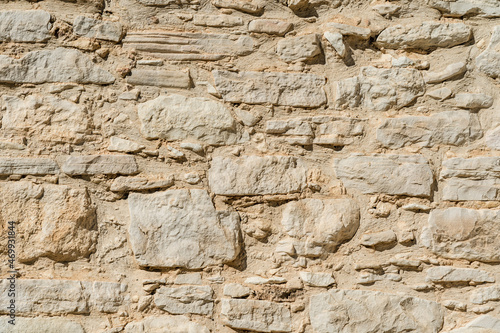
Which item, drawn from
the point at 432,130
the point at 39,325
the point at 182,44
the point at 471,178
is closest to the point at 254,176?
the point at 182,44

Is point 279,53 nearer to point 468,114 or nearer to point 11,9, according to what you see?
point 468,114

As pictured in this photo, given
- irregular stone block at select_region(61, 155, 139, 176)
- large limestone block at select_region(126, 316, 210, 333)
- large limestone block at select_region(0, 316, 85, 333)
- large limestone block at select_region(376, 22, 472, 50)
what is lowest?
large limestone block at select_region(0, 316, 85, 333)

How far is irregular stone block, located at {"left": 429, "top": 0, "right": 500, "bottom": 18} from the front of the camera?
1731 mm

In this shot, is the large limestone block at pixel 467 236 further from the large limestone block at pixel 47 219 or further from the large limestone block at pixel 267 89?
the large limestone block at pixel 47 219

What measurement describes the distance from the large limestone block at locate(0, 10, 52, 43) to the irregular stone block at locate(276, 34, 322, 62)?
87cm

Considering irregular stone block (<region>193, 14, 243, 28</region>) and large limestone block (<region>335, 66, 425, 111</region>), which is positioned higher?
irregular stone block (<region>193, 14, 243, 28</region>)

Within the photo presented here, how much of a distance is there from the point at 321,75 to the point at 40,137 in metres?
1.06

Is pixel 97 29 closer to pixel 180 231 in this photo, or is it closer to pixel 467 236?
pixel 180 231

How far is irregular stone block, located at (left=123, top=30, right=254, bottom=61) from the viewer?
171cm

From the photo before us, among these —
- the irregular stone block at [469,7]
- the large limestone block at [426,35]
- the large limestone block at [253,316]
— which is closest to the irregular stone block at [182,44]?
the large limestone block at [426,35]

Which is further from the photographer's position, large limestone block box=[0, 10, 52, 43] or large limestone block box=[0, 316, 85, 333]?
large limestone block box=[0, 10, 52, 43]

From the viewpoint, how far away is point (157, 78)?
1698mm

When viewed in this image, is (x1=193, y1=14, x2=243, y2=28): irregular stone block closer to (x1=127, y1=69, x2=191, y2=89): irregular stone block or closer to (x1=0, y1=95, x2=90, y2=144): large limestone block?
(x1=127, y1=69, x2=191, y2=89): irregular stone block

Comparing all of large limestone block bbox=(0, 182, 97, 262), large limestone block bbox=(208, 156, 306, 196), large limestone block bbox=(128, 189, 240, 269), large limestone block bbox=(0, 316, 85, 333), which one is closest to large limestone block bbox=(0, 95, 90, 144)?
large limestone block bbox=(0, 182, 97, 262)
